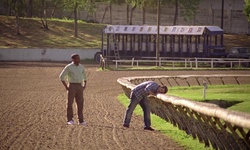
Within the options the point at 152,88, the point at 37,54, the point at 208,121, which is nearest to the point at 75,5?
the point at 37,54

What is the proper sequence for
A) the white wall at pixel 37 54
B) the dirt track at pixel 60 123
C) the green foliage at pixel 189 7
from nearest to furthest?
the dirt track at pixel 60 123, the white wall at pixel 37 54, the green foliage at pixel 189 7

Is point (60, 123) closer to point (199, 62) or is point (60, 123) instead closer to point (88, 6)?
point (199, 62)

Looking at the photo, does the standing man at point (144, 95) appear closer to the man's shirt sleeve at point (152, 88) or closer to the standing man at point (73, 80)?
the man's shirt sleeve at point (152, 88)

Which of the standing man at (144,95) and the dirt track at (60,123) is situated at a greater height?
the standing man at (144,95)

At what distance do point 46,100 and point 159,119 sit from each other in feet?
26.3

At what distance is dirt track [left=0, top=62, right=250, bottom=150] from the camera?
14203 millimetres

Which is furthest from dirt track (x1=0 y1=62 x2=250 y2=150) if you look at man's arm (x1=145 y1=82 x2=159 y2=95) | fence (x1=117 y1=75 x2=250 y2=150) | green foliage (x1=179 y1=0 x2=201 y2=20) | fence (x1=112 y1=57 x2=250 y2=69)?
green foliage (x1=179 y1=0 x2=201 y2=20)

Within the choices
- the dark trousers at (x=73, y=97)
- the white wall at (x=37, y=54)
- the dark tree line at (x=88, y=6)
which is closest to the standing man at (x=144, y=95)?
the dark trousers at (x=73, y=97)

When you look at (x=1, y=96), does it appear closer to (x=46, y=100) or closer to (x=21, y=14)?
(x=46, y=100)

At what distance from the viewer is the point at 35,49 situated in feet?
209

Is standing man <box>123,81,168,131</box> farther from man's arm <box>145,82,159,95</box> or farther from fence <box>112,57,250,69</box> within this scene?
fence <box>112,57,250,69</box>

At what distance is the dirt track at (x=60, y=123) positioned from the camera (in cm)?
1420

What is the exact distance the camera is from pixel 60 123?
1825cm

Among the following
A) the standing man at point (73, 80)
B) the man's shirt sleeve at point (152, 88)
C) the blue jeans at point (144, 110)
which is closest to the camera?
the man's shirt sleeve at point (152, 88)
